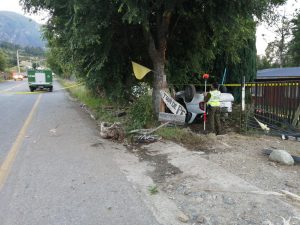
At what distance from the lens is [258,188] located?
5215mm

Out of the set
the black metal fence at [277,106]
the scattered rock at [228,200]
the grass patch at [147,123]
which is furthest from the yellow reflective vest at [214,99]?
the scattered rock at [228,200]

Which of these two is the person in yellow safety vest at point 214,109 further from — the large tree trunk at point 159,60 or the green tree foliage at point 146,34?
the green tree foliage at point 146,34

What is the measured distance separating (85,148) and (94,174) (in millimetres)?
2149

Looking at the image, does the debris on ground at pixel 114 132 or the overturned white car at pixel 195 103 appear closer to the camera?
the debris on ground at pixel 114 132

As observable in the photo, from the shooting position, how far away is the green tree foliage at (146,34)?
8.52m

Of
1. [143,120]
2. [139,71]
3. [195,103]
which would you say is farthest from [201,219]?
[139,71]

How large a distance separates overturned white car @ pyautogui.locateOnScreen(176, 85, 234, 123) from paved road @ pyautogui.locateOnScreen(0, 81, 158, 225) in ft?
10.5

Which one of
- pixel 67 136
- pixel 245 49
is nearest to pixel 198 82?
pixel 245 49

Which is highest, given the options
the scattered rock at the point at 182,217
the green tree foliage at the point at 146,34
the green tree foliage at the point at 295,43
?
the green tree foliage at the point at 295,43

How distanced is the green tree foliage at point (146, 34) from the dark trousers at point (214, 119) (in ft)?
5.88

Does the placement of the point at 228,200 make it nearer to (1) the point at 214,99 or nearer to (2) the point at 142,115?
(1) the point at 214,99

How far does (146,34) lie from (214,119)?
130 inches

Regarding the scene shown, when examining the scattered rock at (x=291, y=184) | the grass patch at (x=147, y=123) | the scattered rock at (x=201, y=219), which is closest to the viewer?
the scattered rock at (x=201, y=219)

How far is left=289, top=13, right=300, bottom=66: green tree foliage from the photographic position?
4783cm
